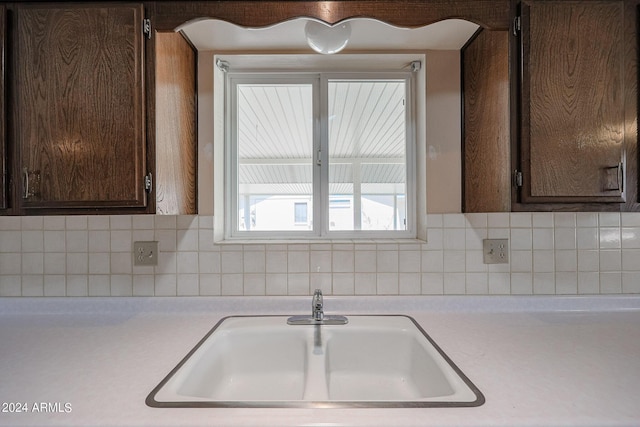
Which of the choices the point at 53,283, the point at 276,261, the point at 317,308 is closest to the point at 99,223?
the point at 53,283

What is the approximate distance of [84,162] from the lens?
108 cm

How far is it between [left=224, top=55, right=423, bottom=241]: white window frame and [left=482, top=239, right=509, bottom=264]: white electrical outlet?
1.02 feet

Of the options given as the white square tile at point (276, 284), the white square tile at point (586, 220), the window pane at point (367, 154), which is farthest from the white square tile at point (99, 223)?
the white square tile at point (586, 220)

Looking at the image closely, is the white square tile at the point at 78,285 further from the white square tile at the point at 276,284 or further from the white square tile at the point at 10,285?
the white square tile at the point at 276,284

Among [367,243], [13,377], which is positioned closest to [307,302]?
[367,243]

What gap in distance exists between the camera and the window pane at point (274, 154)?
5.46ft

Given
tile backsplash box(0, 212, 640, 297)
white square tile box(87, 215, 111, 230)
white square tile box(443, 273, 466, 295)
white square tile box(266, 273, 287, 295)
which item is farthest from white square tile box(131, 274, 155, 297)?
white square tile box(443, 273, 466, 295)

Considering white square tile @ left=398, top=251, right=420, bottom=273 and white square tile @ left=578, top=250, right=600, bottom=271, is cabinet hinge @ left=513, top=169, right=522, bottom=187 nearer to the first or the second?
white square tile @ left=398, top=251, right=420, bottom=273

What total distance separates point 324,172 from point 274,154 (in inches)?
10.8

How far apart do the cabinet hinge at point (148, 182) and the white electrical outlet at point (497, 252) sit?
128 centimetres

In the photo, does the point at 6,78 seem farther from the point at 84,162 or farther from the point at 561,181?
the point at 561,181

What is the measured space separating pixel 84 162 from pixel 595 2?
1684 millimetres

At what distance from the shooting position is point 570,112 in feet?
3.62

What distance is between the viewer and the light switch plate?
142 centimetres
